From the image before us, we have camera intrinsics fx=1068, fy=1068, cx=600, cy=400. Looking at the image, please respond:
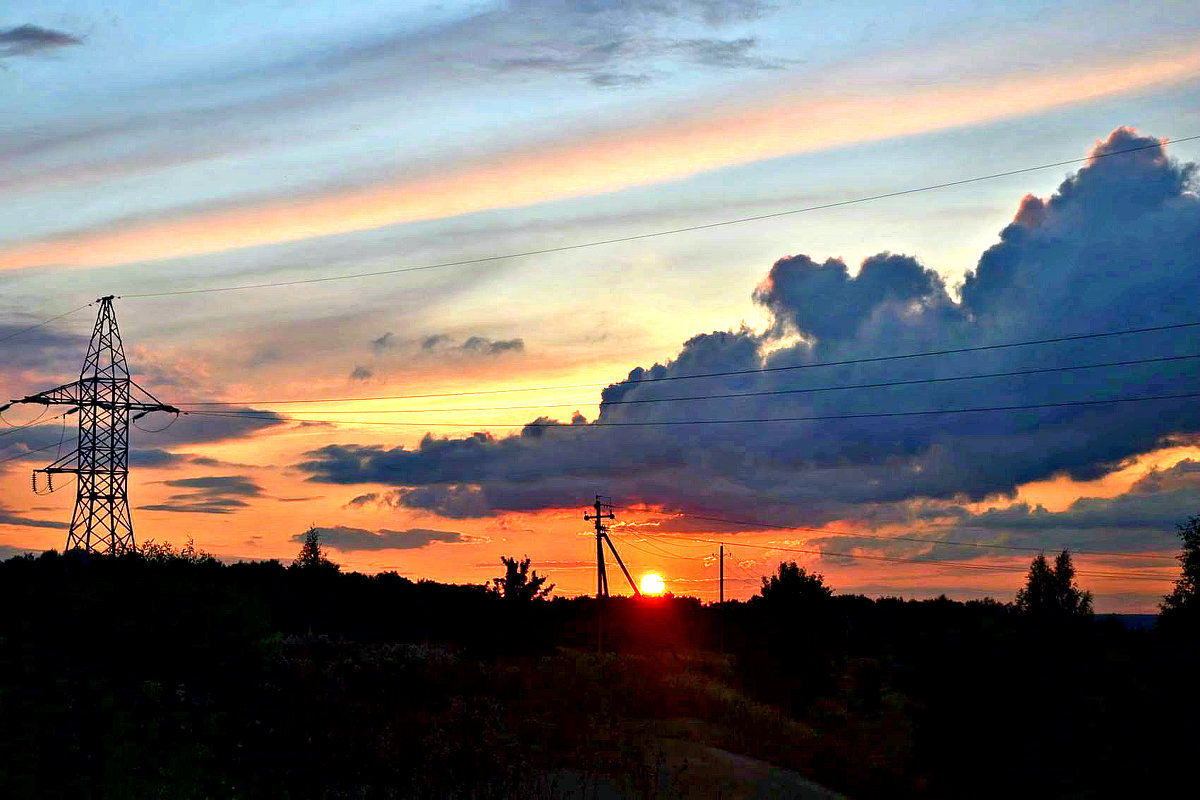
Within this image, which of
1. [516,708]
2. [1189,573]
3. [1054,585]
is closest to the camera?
[516,708]

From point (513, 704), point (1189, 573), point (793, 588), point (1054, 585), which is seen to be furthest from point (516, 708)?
point (1054, 585)

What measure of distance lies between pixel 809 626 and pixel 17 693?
30.1 meters

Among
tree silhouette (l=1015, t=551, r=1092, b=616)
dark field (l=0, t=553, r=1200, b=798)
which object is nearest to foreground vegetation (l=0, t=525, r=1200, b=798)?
dark field (l=0, t=553, r=1200, b=798)

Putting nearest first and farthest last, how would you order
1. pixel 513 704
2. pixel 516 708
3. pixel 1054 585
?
pixel 516 708
pixel 513 704
pixel 1054 585

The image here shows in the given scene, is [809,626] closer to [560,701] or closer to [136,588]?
[560,701]

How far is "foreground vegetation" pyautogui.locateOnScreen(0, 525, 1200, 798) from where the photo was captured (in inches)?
759

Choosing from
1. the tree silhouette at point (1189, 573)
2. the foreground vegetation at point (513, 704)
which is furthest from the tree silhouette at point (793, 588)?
the tree silhouette at point (1189, 573)

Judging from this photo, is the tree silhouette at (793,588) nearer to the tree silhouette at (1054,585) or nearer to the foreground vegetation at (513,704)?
the foreground vegetation at (513,704)

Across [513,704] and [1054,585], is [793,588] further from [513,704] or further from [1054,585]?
[1054,585]

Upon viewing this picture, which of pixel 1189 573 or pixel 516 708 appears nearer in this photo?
pixel 516 708

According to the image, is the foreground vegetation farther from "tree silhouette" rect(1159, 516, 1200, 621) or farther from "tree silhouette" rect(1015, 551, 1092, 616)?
"tree silhouette" rect(1015, 551, 1092, 616)

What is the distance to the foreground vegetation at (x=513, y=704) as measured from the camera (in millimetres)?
19281

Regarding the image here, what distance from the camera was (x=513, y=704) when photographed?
Result: 28875 mm

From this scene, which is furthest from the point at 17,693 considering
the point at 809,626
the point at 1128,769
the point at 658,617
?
the point at 658,617
